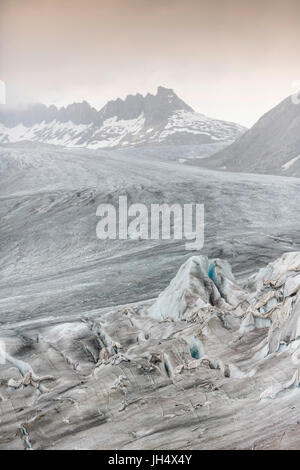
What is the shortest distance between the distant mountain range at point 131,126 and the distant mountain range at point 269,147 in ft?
51.6

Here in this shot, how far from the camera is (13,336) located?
11.4 m

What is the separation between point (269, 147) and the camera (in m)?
58.0

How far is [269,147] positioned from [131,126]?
70.3m

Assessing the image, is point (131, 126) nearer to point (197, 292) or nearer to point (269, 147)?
point (269, 147)

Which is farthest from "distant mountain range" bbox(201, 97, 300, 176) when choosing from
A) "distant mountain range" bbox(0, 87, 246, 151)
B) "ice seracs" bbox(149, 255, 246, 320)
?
"ice seracs" bbox(149, 255, 246, 320)

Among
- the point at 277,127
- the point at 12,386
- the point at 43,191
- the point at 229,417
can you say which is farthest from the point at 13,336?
the point at 277,127

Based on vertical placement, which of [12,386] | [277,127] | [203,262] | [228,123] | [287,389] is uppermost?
[228,123]

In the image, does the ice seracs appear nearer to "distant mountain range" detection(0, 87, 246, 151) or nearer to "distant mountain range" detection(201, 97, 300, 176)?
"distant mountain range" detection(201, 97, 300, 176)

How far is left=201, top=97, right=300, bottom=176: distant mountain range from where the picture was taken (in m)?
53.0

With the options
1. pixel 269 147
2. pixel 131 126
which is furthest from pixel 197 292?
pixel 131 126

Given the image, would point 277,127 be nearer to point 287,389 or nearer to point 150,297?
point 150,297

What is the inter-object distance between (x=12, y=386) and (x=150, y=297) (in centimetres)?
743

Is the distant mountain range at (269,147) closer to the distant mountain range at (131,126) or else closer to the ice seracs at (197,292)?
the distant mountain range at (131,126)

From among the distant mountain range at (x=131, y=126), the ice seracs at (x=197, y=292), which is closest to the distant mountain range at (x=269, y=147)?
the distant mountain range at (x=131, y=126)
